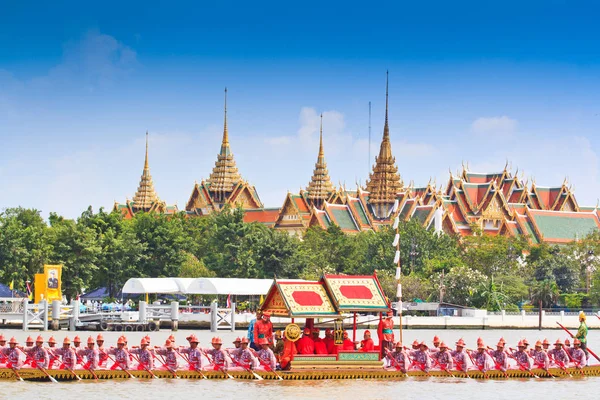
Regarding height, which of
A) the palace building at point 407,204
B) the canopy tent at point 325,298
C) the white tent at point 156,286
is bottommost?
the white tent at point 156,286

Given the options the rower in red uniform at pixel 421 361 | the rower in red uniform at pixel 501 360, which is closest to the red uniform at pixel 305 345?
the rower in red uniform at pixel 421 361

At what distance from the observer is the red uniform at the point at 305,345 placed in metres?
28.3

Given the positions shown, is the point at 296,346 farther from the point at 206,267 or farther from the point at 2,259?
the point at 206,267

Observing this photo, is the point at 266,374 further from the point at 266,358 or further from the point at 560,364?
the point at 560,364

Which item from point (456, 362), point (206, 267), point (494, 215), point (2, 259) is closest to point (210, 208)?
point (494, 215)

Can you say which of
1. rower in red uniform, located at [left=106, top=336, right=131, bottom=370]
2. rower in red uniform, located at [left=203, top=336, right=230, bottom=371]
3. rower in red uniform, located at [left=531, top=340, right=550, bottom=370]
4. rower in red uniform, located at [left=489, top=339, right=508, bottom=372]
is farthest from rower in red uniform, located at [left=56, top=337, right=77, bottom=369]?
rower in red uniform, located at [left=531, top=340, right=550, bottom=370]

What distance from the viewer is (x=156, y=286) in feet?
200

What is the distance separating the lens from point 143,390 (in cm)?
2762

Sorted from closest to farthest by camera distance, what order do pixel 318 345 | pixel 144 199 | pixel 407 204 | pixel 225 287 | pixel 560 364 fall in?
pixel 318 345, pixel 560 364, pixel 225 287, pixel 407 204, pixel 144 199

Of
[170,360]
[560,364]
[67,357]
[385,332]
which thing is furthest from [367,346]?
[67,357]

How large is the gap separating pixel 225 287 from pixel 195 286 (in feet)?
4.92

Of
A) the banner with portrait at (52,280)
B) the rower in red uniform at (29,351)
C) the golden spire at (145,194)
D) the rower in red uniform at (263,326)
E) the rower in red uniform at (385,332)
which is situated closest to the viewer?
the rower in red uniform at (29,351)

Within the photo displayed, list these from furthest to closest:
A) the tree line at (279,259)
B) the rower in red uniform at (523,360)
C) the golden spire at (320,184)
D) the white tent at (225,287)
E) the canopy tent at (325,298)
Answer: the golden spire at (320,184) → the tree line at (279,259) → the white tent at (225,287) → the rower in red uniform at (523,360) → the canopy tent at (325,298)

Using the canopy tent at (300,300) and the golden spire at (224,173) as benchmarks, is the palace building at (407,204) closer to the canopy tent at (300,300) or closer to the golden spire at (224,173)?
the golden spire at (224,173)
